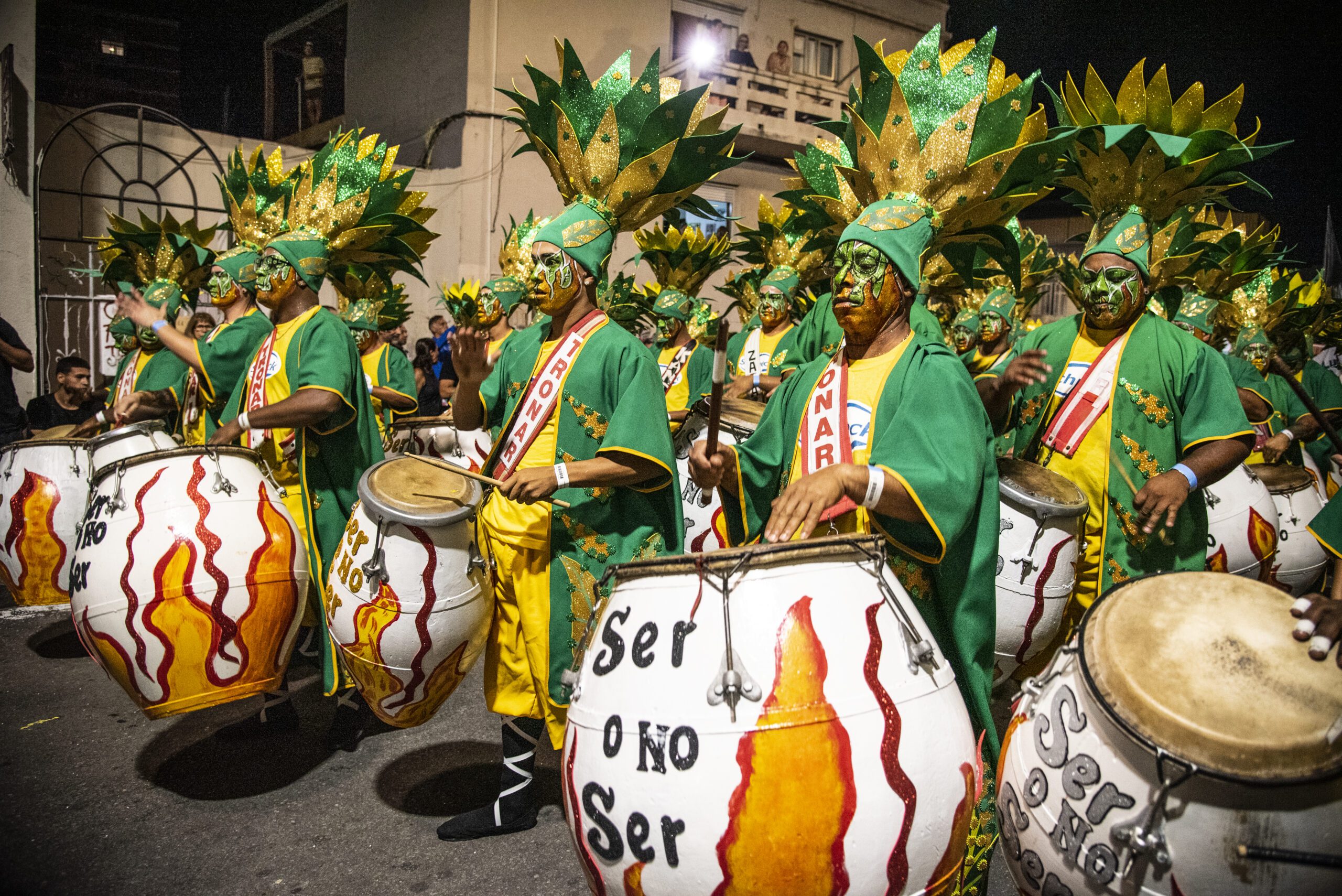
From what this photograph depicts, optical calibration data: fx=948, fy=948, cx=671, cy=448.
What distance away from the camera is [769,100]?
16672 millimetres

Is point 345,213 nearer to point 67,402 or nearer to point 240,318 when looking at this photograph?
point 240,318

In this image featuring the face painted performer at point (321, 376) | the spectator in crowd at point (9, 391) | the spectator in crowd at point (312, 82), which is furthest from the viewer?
the spectator in crowd at point (312, 82)

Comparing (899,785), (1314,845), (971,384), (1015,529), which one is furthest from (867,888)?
(1015,529)

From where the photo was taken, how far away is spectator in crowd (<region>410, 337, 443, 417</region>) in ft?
39.2

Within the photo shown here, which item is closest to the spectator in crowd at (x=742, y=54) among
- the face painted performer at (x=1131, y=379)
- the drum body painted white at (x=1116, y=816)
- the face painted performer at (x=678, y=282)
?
the face painted performer at (x=678, y=282)

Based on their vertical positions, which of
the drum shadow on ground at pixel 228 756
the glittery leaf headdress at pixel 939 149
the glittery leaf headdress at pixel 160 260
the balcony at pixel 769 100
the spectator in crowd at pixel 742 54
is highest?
the spectator in crowd at pixel 742 54

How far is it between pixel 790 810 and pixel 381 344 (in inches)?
300

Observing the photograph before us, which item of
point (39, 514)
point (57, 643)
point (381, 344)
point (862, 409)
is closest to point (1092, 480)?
point (862, 409)

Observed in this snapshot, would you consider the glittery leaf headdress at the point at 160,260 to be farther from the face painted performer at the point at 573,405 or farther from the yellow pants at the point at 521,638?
the yellow pants at the point at 521,638

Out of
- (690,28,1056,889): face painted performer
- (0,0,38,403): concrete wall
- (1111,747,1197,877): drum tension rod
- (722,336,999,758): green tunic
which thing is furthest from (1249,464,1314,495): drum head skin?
(0,0,38,403): concrete wall

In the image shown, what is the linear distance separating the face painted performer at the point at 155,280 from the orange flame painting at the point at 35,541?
79 centimetres

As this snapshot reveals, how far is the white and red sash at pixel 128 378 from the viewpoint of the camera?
6355 millimetres

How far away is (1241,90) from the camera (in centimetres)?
359

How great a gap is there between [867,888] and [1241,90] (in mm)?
3396
